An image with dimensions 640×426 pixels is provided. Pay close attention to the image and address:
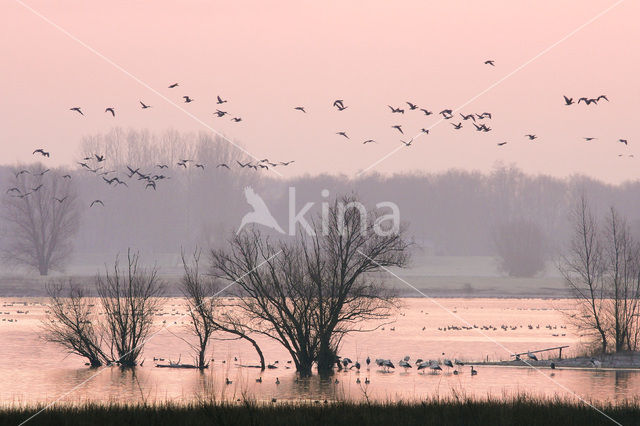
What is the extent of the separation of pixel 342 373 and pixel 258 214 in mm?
138005

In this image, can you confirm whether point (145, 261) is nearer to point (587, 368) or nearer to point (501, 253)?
point (501, 253)

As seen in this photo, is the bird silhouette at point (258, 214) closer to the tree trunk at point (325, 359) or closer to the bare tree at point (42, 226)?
the bare tree at point (42, 226)

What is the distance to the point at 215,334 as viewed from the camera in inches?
2458

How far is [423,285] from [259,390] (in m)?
83.0

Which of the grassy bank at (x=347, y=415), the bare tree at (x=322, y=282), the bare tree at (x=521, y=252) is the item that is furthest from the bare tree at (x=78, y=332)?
the bare tree at (x=521, y=252)

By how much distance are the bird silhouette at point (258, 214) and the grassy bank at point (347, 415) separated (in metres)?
138

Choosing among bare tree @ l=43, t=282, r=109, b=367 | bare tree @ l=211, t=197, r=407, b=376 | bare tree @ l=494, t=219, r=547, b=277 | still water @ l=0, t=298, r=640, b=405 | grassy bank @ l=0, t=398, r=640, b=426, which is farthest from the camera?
bare tree @ l=494, t=219, r=547, b=277

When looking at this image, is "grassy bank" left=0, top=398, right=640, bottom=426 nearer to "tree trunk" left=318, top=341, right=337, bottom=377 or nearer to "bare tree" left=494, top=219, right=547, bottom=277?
"tree trunk" left=318, top=341, right=337, bottom=377

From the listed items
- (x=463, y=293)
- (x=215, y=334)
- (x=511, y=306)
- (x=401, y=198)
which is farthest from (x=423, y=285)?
(x=401, y=198)

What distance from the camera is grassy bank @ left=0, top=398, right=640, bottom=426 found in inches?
813

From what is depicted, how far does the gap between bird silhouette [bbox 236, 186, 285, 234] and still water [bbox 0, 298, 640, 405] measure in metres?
86.9

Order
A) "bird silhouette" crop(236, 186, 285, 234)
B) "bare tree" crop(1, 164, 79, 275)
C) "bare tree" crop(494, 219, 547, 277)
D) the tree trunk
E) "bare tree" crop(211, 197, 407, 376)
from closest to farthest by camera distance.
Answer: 1. "bare tree" crop(211, 197, 407, 376)
2. the tree trunk
3. "bare tree" crop(1, 164, 79, 275)
4. "bare tree" crop(494, 219, 547, 277)
5. "bird silhouette" crop(236, 186, 285, 234)

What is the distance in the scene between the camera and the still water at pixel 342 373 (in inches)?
1334

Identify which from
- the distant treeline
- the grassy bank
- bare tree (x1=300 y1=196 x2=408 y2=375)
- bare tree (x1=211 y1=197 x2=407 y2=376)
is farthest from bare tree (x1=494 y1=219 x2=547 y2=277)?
the grassy bank
